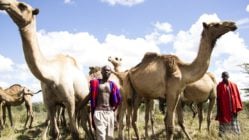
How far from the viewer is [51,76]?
9.90m

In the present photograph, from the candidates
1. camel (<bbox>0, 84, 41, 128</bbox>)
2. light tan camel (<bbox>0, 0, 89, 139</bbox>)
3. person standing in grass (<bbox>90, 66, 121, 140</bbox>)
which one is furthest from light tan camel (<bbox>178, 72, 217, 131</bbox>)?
camel (<bbox>0, 84, 41, 128</bbox>)

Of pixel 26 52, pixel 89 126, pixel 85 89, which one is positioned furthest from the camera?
pixel 89 126

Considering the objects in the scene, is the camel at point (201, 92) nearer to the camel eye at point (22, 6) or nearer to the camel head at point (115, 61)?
the camel head at point (115, 61)

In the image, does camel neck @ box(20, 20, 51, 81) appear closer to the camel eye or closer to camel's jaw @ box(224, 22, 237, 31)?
the camel eye

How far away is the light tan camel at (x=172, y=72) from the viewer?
37.9 ft

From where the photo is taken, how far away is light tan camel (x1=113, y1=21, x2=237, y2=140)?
11.6 meters

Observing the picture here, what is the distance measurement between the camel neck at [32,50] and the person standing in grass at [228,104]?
22.7 ft

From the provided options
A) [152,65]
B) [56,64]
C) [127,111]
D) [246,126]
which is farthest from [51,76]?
[246,126]

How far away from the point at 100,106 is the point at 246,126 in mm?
9365

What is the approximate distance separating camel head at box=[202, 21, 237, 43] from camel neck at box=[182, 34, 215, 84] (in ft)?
0.37

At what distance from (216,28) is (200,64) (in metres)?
1.02

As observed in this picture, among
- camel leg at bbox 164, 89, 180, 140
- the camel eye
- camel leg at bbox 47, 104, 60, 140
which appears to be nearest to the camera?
the camel eye

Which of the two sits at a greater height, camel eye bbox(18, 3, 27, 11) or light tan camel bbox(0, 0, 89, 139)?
camel eye bbox(18, 3, 27, 11)

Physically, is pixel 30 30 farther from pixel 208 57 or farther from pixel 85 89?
pixel 208 57
